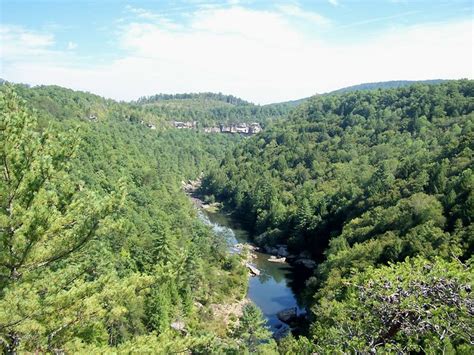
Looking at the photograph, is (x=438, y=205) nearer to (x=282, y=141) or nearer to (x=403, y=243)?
(x=403, y=243)

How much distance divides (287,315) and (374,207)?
18.3 m

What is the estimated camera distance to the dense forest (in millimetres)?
8516

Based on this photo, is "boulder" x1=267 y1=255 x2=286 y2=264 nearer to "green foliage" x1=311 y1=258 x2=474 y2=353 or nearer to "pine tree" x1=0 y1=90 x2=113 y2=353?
"pine tree" x1=0 y1=90 x2=113 y2=353

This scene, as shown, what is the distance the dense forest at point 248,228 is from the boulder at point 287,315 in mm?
2592

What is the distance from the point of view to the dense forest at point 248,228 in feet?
27.9

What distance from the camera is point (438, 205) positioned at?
132 feet

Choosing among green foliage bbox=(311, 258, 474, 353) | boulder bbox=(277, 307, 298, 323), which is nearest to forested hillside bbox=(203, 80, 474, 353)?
green foliage bbox=(311, 258, 474, 353)

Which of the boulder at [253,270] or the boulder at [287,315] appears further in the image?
the boulder at [253,270]

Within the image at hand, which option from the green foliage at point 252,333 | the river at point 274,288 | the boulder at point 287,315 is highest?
the green foliage at point 252,333

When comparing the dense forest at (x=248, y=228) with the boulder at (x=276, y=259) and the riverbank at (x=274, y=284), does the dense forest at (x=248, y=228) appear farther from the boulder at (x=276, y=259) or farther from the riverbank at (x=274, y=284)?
the boulder at (x=276, y=259)

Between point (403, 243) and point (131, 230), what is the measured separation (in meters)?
25.6

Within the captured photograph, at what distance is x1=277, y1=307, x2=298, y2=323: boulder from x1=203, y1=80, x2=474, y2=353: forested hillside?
221 centimetres

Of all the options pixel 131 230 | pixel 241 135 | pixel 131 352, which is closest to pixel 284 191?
pixel 131 230

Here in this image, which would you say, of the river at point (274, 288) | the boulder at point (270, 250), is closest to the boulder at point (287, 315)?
the river at point (274, 288)
